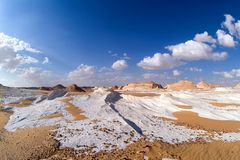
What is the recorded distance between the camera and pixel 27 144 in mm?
21141

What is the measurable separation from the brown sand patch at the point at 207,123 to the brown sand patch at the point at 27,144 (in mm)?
17865

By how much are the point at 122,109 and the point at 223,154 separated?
21.8 metres

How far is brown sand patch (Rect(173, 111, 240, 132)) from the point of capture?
3036 centimetres

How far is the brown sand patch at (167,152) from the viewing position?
758 inches

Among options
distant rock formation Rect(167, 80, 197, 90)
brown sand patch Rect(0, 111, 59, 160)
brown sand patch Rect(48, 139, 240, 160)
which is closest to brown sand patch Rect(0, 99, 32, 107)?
brown sand patch Rect(0, 111, 59, 160)

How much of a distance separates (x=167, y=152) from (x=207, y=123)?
14.9 meters

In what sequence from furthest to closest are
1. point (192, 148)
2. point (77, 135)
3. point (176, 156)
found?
point (77, 135), point (192, 148), point (176, 156)

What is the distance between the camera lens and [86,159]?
61.2ft

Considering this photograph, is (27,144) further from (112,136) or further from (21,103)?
(21,103)

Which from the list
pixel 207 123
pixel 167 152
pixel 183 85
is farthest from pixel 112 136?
pixel 183 85

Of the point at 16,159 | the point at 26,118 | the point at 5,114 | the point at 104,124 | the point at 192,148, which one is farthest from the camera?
the point at 5,114

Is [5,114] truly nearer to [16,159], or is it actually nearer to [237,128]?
[16,159]

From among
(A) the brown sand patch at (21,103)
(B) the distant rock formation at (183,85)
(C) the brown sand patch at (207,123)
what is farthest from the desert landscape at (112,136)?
(B) the distant rock formation at (183,85)

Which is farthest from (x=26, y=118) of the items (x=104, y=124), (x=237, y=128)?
(x=237, y=128)
